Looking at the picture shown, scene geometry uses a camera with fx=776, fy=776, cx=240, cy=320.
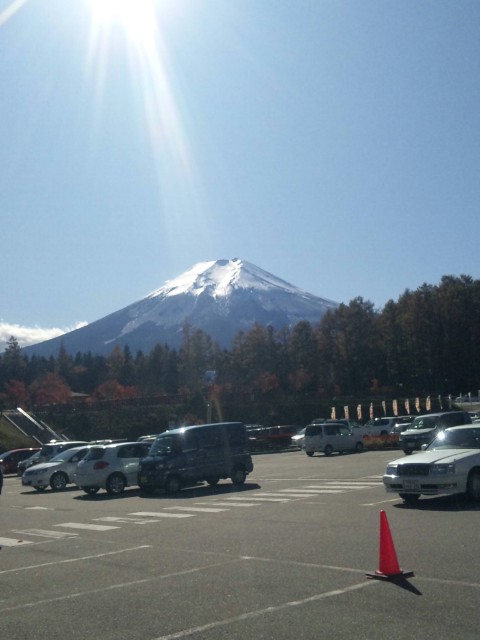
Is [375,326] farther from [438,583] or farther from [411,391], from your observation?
[438,583]

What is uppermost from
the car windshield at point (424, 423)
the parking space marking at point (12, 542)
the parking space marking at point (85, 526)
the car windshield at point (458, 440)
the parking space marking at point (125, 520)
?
the car windshield at point (424, 423)

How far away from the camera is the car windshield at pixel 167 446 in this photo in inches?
877

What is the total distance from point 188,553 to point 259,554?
111 centimetres

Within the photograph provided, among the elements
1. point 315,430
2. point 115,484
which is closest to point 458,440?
point 115,484

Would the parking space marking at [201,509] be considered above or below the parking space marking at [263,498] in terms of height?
below

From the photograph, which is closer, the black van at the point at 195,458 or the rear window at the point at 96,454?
the black van at the point at 195,458

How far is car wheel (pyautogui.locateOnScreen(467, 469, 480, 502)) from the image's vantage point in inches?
602

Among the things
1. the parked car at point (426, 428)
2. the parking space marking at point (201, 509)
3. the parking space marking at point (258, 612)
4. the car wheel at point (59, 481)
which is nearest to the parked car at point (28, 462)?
the car wheel at point (59, 481)

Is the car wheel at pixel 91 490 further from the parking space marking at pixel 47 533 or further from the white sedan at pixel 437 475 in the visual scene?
the white sedan at pixel 437 475

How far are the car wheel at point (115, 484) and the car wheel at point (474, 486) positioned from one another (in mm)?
11629

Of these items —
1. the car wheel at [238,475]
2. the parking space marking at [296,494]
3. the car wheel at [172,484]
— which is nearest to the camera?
the parking space marking at [296,494]

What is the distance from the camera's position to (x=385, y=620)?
7020 mm

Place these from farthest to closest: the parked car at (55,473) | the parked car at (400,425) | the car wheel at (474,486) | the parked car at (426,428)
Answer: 1. the parked car at (400,425)
2. the parked car at (426,428)
3. the parked car at (55,473)
4. the car wheel at (474,486)

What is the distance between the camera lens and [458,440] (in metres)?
16.9
